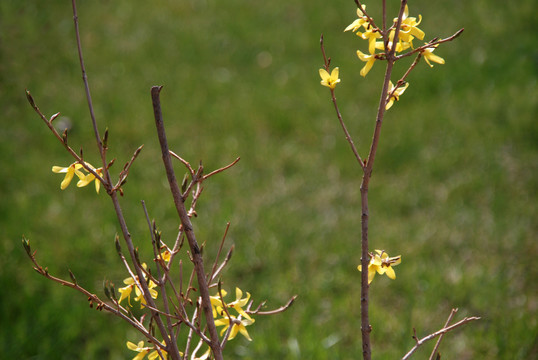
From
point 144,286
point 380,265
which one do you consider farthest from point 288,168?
point 144,286

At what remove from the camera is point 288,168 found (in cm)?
396

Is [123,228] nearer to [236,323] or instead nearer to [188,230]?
[188,230]

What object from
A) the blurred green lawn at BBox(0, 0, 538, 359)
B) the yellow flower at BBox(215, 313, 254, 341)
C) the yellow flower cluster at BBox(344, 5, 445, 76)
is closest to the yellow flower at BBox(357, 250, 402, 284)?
the yellow flower at BBox(215, 313, 254, 341)

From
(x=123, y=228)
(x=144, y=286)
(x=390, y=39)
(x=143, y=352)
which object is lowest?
(x=143, y=352)

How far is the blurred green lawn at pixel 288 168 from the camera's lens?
2635 mm

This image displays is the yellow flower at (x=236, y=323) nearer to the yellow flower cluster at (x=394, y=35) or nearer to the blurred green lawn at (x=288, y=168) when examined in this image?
the yellow flower cluster at (x=394, y=35)

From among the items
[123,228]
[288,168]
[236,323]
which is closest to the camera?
[123,228]

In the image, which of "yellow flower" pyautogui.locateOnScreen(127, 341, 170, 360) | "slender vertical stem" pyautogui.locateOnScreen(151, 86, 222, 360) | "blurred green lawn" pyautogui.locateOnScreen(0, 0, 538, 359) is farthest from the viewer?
"blurred green lawn" pyautogui.locateOnScreen(0, 0, 538, 359)

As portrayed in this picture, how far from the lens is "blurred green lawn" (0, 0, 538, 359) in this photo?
2.63 meters

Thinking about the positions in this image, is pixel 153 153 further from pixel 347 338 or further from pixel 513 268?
pixel 513 268

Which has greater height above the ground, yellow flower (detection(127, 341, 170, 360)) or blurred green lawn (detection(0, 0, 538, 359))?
yellow flower (detection(127, 341, 170, 360))

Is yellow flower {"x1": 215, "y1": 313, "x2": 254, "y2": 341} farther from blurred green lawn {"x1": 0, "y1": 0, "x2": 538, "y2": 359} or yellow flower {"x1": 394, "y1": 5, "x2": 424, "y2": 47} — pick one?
blurred green lawn {"x1": 0, "y1": 0, "x2": 538, "y2": 359}

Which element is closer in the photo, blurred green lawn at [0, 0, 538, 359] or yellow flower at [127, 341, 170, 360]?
yellow flower at [127, 341, 170, 360]

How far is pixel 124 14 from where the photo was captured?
19.4 ft
